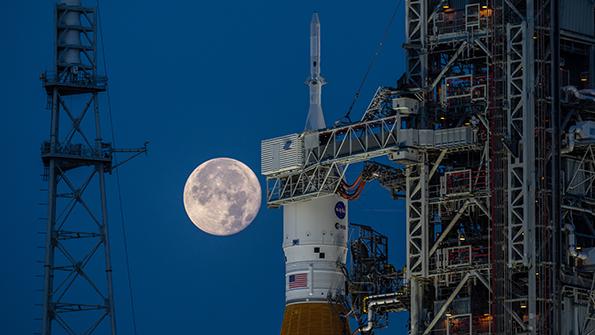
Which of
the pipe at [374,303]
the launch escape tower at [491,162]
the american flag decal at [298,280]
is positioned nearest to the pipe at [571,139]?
the launch escape tower at [491,162]

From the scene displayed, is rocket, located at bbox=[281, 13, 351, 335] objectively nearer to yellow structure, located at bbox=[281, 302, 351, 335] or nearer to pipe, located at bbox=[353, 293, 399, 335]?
yellow structure, located at bbox=[281, 302, 351, 335]

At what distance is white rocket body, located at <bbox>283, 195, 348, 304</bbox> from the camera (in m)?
161

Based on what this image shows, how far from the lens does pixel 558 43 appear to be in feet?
498

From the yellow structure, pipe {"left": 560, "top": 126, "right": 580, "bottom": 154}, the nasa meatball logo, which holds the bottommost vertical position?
the yellow structure

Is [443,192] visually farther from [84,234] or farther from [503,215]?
[84,234]

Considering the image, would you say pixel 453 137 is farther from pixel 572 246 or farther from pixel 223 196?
pixel 223 196

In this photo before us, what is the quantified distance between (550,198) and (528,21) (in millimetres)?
9258

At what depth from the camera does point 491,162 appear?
151750 millimetres

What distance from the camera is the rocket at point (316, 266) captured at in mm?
160875

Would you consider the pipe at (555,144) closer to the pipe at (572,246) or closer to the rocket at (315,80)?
the pipe at (572,246)

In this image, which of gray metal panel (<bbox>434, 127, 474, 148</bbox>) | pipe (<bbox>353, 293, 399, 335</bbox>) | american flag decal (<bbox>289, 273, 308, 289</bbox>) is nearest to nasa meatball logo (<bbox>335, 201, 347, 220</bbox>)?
american flag decal (<bbox>289, 273, 308, 289</bbox>)

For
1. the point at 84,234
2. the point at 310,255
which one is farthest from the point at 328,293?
the point at 84,234

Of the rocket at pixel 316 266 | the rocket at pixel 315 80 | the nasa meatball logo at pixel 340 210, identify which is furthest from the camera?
the rocket at pixel 315 80

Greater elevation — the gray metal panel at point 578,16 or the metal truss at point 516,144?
the gray metal panel at point 578,16
